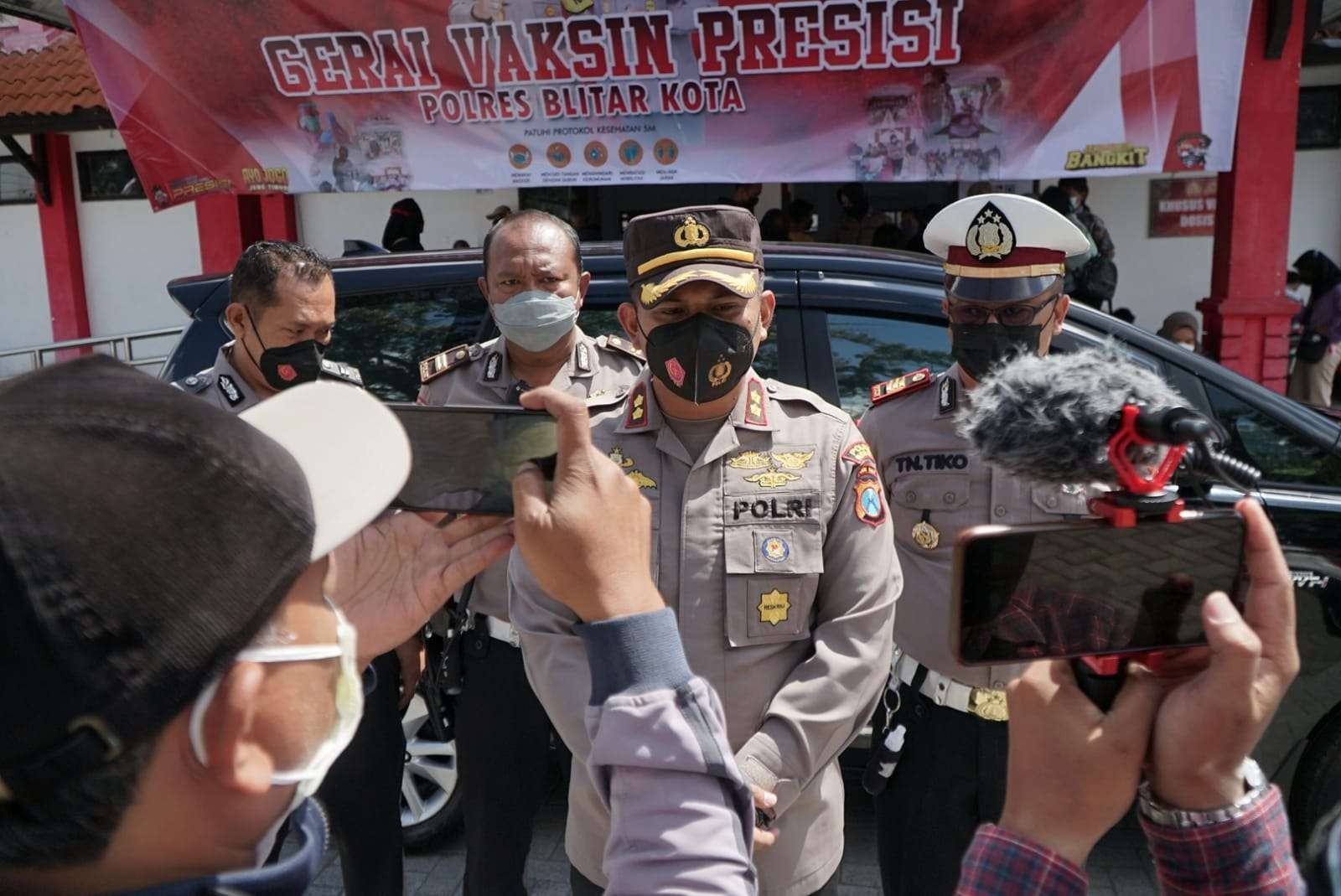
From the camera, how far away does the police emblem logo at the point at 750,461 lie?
203cm

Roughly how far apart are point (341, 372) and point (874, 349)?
1.63m

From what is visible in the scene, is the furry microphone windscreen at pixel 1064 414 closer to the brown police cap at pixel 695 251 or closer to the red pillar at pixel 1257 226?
the brown police cap at pixel 695 251

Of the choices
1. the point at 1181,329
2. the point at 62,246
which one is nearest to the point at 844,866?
the point at 1181,329

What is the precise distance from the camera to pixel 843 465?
79.7 inches

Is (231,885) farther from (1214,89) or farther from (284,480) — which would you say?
(1214,89)

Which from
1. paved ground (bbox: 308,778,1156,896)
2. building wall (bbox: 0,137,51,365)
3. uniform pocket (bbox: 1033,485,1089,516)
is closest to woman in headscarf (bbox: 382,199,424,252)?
paved ground (bbox: 308,778,1156,896)

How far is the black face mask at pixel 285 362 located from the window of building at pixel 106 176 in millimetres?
9841

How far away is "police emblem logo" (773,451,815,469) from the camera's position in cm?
202

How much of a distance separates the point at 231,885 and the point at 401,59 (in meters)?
7.32

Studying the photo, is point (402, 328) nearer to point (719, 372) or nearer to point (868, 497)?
point (719, 372)

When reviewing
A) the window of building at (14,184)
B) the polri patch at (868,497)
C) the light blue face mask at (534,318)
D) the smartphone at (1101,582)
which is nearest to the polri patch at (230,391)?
the light blue face mask at (534,318)

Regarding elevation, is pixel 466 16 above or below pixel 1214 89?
above

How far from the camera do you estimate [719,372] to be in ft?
6.70

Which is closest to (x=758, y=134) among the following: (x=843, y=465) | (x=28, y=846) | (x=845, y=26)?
(x=845, y=26)
